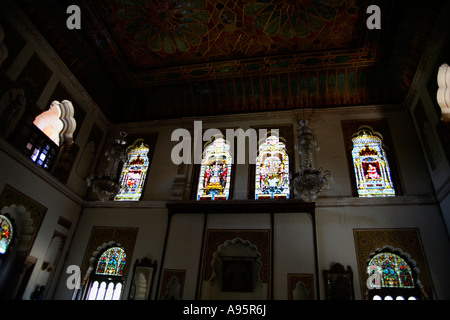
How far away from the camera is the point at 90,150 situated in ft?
26.8

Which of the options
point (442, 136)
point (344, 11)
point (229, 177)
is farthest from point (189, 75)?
point (442, 136)

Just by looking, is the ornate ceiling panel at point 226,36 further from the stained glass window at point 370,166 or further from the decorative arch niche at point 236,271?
the decorative arch niche at point 236,271

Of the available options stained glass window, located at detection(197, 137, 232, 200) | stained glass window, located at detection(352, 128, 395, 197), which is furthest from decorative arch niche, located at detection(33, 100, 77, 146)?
stained glass window, located at detection(352, 128, 395, 197)

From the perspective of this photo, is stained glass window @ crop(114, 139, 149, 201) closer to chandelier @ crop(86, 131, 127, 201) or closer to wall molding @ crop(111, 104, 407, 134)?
wall molding @ crop(111, 104, 407, 134)

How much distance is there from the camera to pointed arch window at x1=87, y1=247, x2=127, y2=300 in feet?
22.1

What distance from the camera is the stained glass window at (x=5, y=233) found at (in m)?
5.98

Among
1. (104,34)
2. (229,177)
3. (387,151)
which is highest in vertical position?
(104,34)

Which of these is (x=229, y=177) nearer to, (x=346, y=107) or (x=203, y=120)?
(x=203, y=120)

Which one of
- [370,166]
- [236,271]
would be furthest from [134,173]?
[370,166]

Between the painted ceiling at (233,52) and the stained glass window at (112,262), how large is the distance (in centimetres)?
385

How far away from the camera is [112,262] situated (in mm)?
7016

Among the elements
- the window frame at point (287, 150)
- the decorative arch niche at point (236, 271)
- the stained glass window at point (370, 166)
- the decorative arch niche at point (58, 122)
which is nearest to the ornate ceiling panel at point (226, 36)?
the window frame at point (287, 150)

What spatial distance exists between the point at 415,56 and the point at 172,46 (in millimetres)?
5499

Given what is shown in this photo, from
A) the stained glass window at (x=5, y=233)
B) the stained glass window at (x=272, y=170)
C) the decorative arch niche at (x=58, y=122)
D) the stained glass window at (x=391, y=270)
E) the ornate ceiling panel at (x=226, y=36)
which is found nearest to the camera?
the stained glass window at (x=391, y=270)
